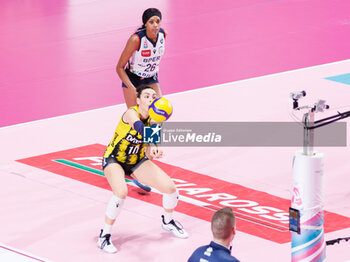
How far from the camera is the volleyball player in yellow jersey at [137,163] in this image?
10.0m

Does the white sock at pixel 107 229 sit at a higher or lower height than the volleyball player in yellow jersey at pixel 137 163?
lower

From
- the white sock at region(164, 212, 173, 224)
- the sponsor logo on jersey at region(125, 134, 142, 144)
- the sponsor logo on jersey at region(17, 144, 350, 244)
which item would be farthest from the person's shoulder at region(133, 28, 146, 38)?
the white sock at region(164, 212, 173, 224)

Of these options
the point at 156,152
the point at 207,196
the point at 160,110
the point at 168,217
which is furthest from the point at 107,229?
the point at 207,196

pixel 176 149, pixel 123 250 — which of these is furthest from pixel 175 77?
pixel 123 250

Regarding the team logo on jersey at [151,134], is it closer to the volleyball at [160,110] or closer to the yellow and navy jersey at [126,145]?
the yellow and navy jersey at [126,145]

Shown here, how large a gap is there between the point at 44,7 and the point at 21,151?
900 centimetres

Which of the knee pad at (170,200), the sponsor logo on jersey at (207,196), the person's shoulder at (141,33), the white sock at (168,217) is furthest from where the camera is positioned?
the person's shoulder at (141,33)

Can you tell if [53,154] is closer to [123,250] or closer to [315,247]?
[123,250]

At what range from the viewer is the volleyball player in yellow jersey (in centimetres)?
1002

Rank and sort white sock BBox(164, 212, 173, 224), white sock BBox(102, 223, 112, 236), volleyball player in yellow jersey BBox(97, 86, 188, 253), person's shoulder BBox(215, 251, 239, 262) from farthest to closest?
white sock BBox(164, 212, 173, 224)
volleyball player in yellow jersey BBox(97, 86, 188, 253)
white sock BBox(102, 223, 112, 236)
person's shoulder BBox(215, 251, 239, 262)

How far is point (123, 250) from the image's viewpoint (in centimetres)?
992

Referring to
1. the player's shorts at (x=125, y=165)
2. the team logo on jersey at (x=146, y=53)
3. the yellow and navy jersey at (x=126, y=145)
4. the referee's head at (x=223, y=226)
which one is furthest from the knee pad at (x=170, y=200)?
the referee's head at (x=223, y=226)

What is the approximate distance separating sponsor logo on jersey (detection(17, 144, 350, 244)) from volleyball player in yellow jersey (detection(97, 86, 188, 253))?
0.69 metres

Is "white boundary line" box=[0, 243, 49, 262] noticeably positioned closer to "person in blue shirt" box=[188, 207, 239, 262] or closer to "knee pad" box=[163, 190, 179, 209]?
"knee pad" box=[163, 190, 179, 209]
